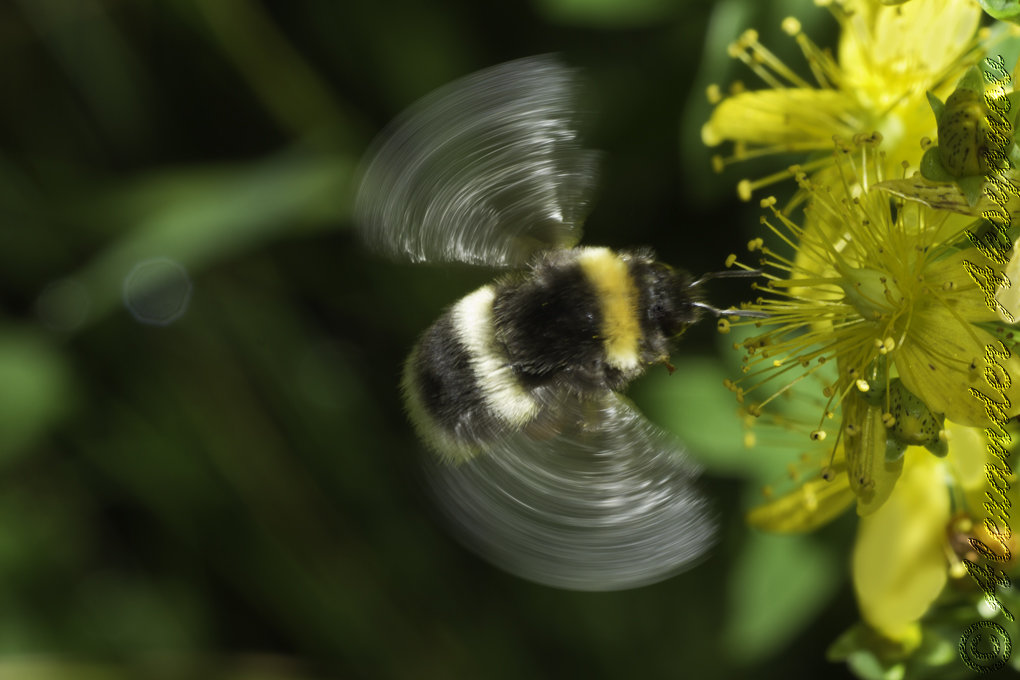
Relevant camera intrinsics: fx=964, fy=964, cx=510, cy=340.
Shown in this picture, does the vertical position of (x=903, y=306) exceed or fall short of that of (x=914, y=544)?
it exceeds it

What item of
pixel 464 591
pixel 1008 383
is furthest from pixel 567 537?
pixel 464 591

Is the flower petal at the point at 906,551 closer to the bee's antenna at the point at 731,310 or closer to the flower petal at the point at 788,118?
the bee's antenna at the point at 731,310

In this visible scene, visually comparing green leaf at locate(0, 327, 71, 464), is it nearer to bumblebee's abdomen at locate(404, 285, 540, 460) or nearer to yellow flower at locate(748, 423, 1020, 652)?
bumblebee's abdomen at locate(404, 285, 540, 460)

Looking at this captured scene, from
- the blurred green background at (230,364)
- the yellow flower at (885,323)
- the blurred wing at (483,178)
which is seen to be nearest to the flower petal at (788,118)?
the yellow flower at (885,323)

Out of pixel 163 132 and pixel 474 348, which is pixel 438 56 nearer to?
pixel 163 132

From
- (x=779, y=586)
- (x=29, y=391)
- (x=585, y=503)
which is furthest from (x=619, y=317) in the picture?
(x=29, y=391)

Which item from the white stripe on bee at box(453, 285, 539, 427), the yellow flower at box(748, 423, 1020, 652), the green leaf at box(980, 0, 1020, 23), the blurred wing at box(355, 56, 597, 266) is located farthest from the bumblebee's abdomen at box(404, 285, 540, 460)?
the green leaf at box(980, 0, 1020, 23)

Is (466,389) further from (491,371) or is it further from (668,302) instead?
(668,302)
